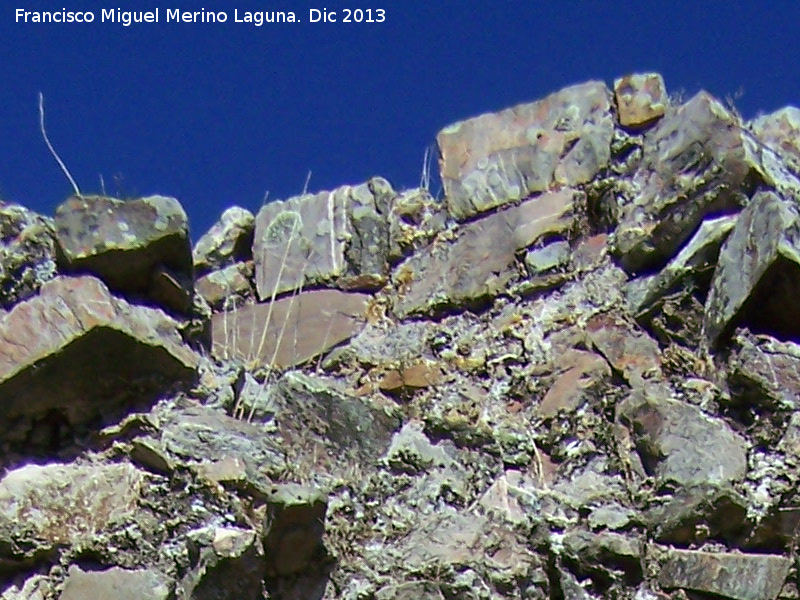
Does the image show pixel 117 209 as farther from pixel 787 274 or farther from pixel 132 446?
pixel 787 274

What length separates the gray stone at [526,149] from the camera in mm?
5355

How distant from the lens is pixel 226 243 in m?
5.58

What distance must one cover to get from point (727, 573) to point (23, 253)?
102 inches

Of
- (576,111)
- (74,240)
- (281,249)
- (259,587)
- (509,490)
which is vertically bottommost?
(259,587)

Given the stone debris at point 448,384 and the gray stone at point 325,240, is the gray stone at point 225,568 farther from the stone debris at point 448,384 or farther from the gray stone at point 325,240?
the gray stone at point 325,240

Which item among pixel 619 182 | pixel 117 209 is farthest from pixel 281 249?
pixel 619 182

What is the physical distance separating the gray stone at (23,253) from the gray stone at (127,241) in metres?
0.07

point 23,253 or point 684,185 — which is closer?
point 23,253

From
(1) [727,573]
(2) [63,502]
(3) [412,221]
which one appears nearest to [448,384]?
(3) [412,221]

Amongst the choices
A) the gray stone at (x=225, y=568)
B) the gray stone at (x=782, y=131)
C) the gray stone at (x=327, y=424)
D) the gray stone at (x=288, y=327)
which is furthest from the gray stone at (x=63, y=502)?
the gray stone at (x=782, y=131)

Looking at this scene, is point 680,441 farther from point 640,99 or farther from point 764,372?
point 640,99

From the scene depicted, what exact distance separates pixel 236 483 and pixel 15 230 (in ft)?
4.36

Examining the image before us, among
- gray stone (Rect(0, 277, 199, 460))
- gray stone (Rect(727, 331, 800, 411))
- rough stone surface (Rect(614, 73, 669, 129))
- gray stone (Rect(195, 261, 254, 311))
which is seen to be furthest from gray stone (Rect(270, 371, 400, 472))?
rough stone surface (Rect(614, 73, 669, 129))

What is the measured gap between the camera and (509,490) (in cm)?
410
